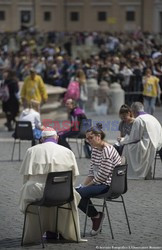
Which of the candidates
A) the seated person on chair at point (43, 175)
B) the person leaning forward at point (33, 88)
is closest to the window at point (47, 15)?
the person leaning forward at point (33, 88)

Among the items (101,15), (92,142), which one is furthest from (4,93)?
(101,15)

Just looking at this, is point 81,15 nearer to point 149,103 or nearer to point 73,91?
point 149,103

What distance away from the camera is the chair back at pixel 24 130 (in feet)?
57.5

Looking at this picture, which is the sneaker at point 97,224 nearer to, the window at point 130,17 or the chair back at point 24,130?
the chair back at point 24,130

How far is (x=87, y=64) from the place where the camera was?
3216 cm

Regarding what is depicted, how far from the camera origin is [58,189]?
398 inches

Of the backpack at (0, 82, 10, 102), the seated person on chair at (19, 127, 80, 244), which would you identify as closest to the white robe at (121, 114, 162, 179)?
the seated person on chair at (19, 127, 80, 244)

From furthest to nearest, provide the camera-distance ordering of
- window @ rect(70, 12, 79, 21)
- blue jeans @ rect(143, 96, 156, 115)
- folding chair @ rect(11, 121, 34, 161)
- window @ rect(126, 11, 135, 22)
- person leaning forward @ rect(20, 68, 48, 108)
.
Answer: window @ rect(70, 12, 79, 21), window @ rect(126, 11, 135, 22), blue jeans @ rect(143, 96, 156, 115), person leaning forward @ rect(20, 68, 48, 108), folding chair @ rect(11, 121, 34, 161)

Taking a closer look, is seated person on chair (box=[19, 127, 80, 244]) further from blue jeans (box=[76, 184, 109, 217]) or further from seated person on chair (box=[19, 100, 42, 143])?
seated person on chair (box=[19, 100, 42, 143])

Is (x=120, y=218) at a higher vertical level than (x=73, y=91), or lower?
lower

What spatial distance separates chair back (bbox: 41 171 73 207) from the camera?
32.9ft

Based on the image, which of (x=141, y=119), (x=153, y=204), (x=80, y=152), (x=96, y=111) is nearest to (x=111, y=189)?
(x=153, y=204)

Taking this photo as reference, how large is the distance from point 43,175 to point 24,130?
746 cm

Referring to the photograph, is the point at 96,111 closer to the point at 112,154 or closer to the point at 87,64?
the point at 87,64
